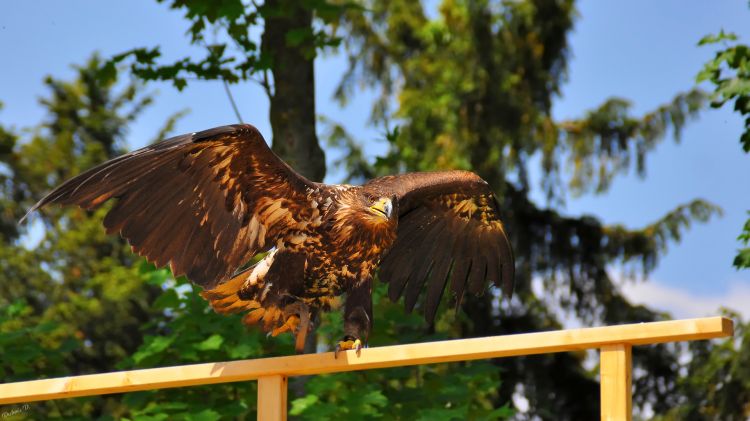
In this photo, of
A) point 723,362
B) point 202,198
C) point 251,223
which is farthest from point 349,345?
point 723,362

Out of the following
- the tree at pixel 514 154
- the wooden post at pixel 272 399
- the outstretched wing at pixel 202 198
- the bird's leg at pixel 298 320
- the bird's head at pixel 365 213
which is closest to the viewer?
the wooden post at pixel 272 399

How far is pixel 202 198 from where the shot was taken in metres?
5.21

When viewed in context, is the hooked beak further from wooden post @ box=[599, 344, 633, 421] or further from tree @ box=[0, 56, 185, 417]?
tree @ box=[0, 56, 185, 417]

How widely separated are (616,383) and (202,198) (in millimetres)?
2065

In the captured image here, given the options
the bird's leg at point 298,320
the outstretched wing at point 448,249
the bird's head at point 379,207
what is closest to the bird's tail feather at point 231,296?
the bird's leg at point 298,320

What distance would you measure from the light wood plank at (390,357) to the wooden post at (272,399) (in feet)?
0.12

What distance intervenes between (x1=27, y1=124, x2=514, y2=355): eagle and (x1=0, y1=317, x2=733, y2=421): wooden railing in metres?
0.42

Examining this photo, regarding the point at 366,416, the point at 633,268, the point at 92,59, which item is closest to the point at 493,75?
the point at 633,268

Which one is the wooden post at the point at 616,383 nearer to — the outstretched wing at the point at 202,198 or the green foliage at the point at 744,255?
the outstretched wing at the point at 202,198

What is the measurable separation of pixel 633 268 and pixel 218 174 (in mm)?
8920

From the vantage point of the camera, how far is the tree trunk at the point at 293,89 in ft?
29.1

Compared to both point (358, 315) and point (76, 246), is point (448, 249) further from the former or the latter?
point (76, 246)

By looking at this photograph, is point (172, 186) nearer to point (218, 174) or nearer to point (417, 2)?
point (218, 174)

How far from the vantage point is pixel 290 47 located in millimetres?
9250
